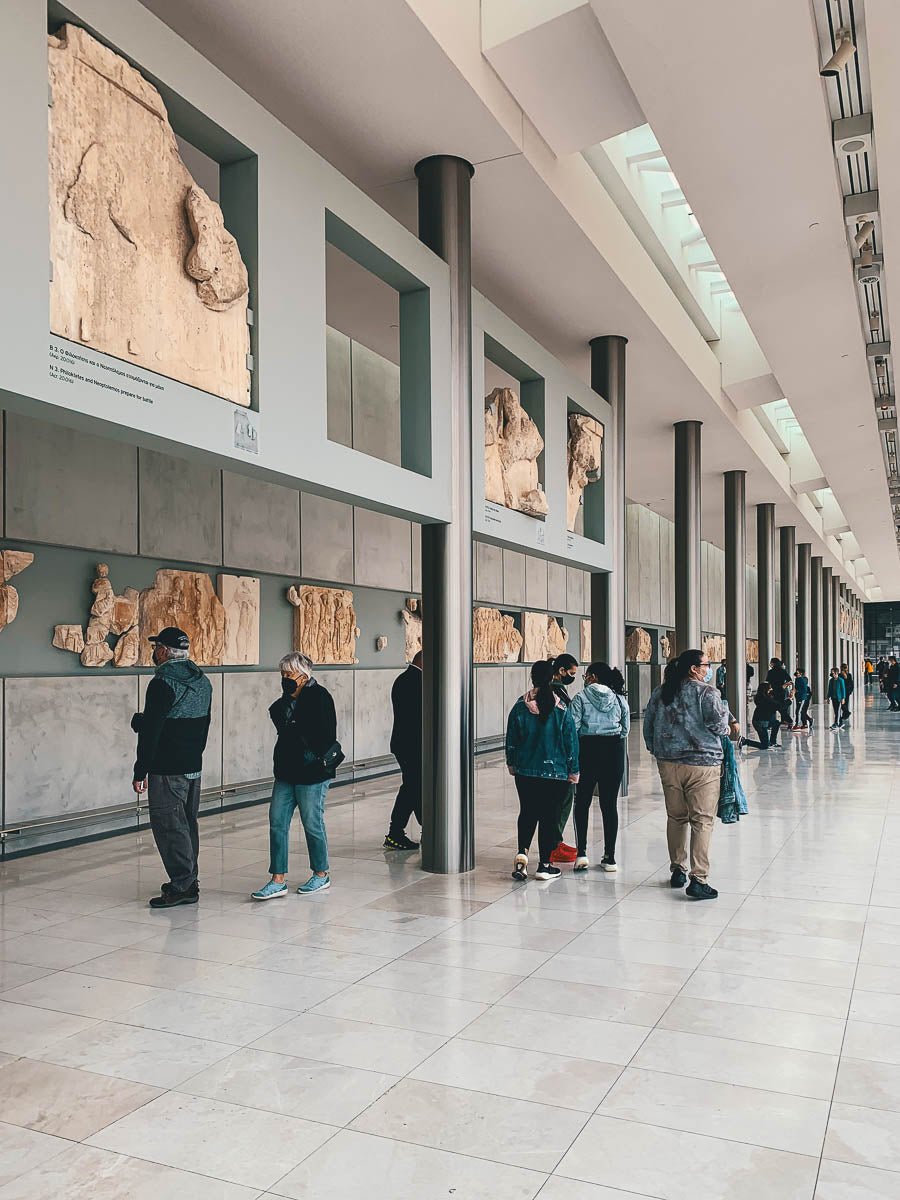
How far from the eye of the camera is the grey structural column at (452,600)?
28.3ft

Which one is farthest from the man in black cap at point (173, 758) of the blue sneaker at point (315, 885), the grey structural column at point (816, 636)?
the grey structural column at point (816, 636)

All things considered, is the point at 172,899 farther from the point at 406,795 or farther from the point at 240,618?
the point at 240,618

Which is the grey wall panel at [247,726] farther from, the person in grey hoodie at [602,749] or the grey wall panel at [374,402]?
the person in grey hoodie at [602,749]

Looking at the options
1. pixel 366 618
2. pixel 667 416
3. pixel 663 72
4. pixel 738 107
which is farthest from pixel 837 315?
pixel 366 618

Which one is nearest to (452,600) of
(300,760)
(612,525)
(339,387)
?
(300,760)

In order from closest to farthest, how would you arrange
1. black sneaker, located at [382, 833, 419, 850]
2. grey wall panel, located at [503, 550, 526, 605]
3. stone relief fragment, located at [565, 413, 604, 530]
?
black sneaker, located at [382, 833, 419, 850] → stone relief fragment, located at [565, 413, 604, 530] → grey wall panel, located at [503, 550, 526, 605]

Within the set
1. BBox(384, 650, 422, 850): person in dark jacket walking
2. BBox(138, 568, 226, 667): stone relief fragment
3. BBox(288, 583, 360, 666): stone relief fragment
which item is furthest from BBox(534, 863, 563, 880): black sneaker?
BBox(288, 583, 360, 666): stone relief fragment

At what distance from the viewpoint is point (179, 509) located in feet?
37.2

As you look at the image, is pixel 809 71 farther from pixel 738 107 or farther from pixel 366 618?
pixel 366 618

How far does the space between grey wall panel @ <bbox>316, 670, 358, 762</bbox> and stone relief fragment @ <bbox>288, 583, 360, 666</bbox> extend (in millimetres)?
209

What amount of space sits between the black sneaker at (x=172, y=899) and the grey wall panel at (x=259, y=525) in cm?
537

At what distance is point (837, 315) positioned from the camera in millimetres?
13703

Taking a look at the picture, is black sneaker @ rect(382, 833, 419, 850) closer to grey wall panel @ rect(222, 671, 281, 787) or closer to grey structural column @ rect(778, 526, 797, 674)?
grey wall panel @ rect(222, 671, 281, 787)

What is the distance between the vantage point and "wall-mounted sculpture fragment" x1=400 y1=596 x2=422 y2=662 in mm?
16000
